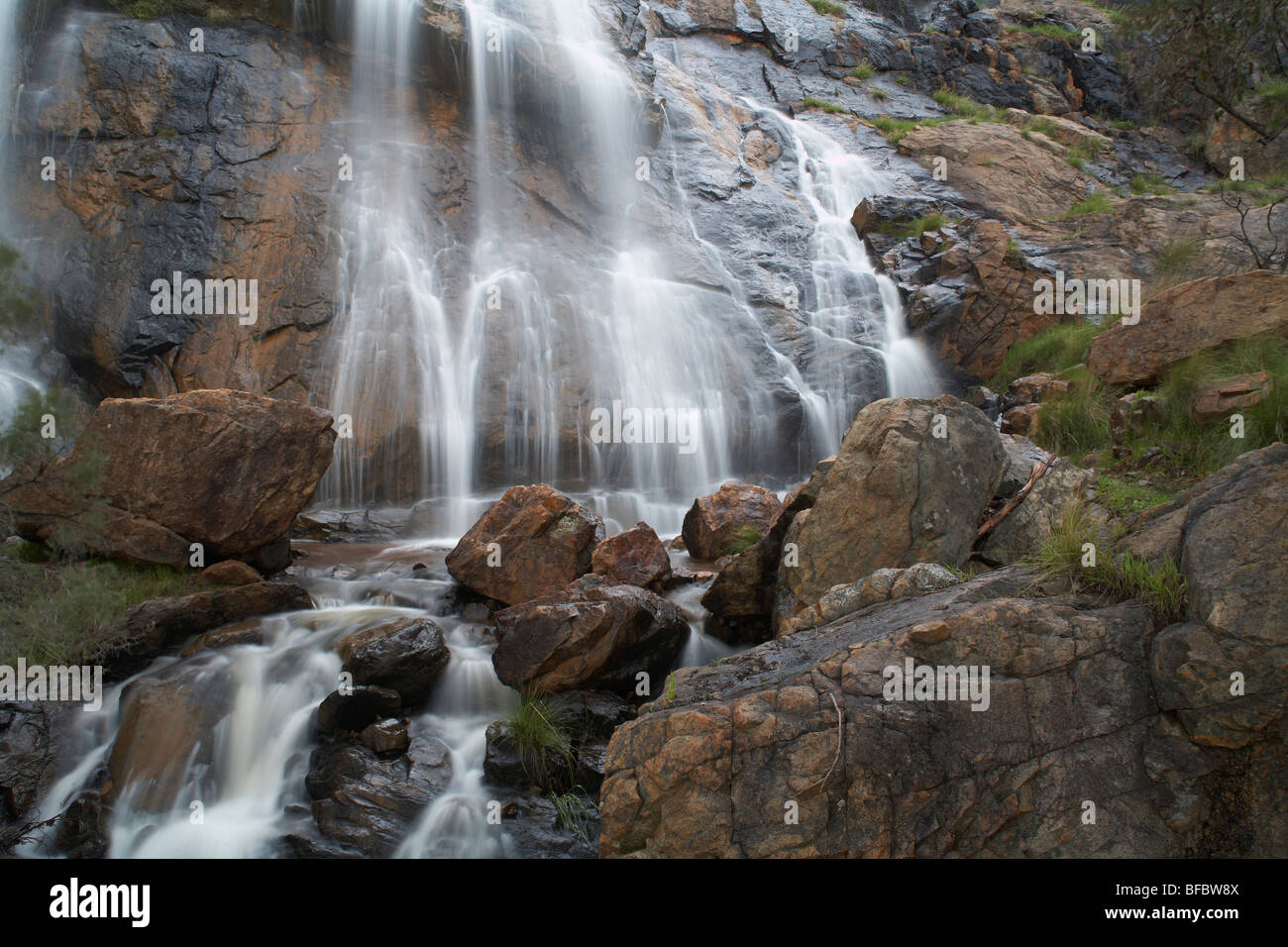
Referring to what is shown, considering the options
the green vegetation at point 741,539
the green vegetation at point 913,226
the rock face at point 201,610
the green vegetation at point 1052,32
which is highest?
the green vegetation at point 1052,32

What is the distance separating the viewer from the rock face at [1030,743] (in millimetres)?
3883

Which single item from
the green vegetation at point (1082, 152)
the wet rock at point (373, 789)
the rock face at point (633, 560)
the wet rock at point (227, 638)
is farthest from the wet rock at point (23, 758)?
the green vegetation at point (1082, 152)

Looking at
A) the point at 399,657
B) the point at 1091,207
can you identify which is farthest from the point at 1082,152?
the point at 399,657

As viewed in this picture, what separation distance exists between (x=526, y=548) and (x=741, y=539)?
2880 millimetres

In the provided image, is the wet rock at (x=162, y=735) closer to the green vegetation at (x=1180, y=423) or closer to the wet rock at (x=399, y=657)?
the wet rock at (x=399, y=657)

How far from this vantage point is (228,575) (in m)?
8.52

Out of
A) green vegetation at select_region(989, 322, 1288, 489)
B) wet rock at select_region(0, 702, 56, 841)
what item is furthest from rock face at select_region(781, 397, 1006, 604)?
wet rock at select_region(0, 702, 56, 841)

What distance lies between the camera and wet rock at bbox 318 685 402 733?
22.1 feet

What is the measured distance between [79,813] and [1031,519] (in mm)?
7861

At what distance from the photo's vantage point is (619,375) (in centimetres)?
1439

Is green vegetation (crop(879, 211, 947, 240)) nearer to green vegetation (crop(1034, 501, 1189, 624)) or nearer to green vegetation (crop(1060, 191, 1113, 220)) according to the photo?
green vegetation (crop(1060, 191, 1113, 220))

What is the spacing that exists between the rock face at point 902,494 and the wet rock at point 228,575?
5.73 m

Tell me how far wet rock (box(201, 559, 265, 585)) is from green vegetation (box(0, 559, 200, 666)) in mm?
932

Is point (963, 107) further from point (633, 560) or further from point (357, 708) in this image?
point (357, 708)
